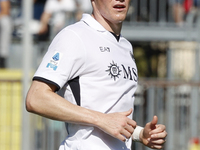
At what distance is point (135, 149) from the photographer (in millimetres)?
7316

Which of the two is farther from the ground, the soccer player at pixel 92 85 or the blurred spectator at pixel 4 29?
the soccer player at pixel 92 85

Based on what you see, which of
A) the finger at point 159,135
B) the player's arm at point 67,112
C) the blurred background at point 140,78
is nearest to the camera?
the player's arm at point 67,112

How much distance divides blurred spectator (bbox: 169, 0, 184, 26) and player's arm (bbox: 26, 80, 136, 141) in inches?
287

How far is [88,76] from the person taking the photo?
2451mm

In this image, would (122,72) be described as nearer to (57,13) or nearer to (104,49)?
(104,49)

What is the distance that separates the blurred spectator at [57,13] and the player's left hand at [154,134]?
5.36 metres

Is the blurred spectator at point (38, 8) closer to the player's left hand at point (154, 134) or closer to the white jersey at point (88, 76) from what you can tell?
the white jersey at point (88, 76)

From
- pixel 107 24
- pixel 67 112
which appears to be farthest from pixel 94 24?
pixel 67 112

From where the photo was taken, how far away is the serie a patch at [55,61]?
2.37 m

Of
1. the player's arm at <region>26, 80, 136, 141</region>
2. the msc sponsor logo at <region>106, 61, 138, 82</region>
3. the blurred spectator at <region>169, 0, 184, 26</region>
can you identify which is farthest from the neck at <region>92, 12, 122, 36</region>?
the blurred spectator at <region>169, 0, 184, 26</region>

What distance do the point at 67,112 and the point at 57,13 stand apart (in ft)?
19.9

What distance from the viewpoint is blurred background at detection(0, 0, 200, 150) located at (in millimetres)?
6742

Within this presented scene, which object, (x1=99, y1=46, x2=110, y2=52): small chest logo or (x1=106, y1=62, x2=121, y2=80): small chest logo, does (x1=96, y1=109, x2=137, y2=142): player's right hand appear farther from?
(x1=99, y1=46, x2=110, y2=52): small chest logo

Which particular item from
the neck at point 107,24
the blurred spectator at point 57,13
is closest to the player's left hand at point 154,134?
the neck at point 107,24
